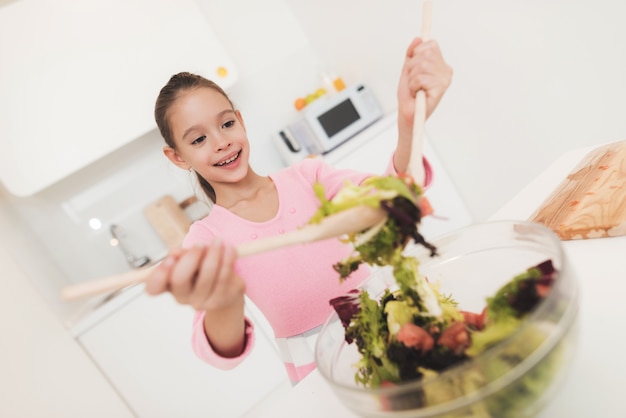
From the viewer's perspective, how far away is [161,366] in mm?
1848

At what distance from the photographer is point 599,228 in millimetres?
728

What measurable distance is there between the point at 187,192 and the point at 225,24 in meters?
0.84

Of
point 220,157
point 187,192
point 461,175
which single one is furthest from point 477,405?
point 187,192

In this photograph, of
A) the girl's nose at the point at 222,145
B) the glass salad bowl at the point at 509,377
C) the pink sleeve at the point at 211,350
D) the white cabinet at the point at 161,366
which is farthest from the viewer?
the white cabinet at the point at 161,366

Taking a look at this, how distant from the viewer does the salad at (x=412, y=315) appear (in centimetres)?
40

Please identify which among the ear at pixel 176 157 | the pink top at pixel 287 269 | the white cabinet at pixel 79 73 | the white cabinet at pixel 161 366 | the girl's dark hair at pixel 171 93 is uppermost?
the white cabinet at pixel 79 73

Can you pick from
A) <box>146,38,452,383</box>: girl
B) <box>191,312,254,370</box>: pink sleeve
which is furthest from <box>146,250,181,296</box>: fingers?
<box>146,38,452,383</box>: girl

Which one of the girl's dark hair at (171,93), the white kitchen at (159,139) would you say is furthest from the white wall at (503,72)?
the girl's dark hair at (171,93)

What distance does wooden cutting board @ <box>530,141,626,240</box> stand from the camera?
28.9 inches

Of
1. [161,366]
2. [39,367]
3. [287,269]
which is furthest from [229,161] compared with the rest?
[161,366]

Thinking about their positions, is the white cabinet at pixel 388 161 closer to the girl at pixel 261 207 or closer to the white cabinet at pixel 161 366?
the white cabinet at pixel 161 366

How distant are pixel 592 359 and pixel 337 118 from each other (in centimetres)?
179

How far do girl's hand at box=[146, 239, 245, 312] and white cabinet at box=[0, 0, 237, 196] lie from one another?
164 centimetres

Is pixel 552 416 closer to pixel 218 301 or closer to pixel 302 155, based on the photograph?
pixel 218 301
